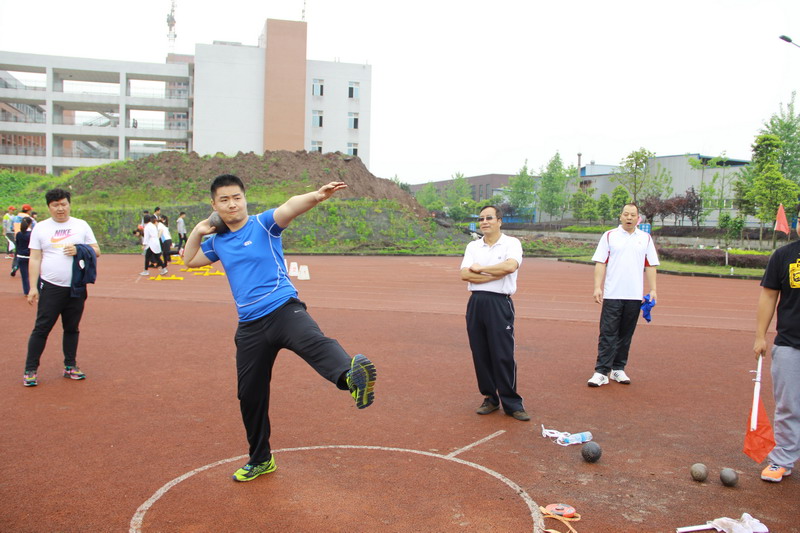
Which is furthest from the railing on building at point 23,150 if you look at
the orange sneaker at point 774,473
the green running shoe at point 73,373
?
the orange sneaker at point 774,473

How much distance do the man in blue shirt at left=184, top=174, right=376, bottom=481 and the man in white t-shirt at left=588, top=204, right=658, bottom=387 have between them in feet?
13.5

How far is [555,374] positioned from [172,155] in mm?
44421

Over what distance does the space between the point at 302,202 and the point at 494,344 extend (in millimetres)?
2559

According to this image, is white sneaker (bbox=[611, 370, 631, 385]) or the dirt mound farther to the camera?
the dirt mound

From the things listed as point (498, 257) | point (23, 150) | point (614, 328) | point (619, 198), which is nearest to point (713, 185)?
point (619, 198)

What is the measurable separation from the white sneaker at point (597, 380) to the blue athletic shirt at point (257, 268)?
4.14 meters

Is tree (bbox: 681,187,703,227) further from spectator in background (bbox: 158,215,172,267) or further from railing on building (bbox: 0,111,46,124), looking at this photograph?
railing on building (bbox: 0,111,46,124)

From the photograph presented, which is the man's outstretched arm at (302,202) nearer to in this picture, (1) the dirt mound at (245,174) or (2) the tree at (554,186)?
(1) the dirt mound at (245,174)

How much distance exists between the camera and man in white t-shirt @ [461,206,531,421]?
5.67 meters

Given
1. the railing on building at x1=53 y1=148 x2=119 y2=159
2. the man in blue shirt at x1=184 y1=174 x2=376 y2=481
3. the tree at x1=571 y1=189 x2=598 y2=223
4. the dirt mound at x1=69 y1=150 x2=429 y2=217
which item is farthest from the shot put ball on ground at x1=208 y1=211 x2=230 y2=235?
the railing on building at x1=53 y1=148 x2=119 y2=159

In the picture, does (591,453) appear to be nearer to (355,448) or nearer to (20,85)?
(355,448)

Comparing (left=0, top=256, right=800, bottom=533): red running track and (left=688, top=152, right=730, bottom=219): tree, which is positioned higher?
(left=688, top=152, right=730, bottom=219): tree

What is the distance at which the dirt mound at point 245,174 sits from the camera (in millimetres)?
44156

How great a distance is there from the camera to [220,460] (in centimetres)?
462
